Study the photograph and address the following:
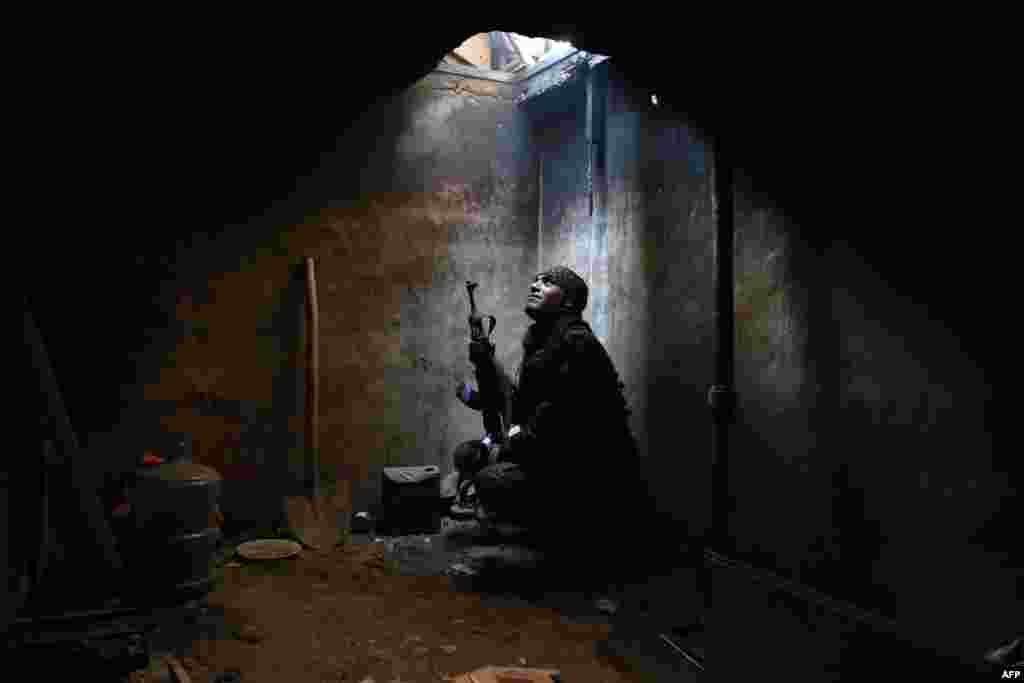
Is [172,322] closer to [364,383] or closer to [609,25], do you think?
[364,383]

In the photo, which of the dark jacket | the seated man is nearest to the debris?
the seated man

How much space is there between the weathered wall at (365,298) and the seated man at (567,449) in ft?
5.45

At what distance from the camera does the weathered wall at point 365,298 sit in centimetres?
512

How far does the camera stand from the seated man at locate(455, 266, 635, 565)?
4207mm

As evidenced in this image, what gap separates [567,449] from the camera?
422 centimetres

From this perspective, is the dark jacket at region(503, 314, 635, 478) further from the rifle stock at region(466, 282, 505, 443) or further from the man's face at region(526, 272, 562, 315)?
the rifle stock at region(466, 282, 505, 443)

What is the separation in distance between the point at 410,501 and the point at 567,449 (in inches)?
61.6

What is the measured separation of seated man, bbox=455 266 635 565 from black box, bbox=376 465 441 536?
80 centimetres

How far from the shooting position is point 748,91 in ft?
11.6

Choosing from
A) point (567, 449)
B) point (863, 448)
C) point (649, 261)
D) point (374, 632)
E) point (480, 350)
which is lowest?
point (374, 632)

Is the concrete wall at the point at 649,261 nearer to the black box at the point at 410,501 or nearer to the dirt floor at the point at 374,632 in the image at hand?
the dirt floor at the point at 374,632

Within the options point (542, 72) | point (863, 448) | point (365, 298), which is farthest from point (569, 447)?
point (542, 72)

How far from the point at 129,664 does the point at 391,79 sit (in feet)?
12.4

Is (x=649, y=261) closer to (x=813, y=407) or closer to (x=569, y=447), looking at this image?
(x=569, y=447)
